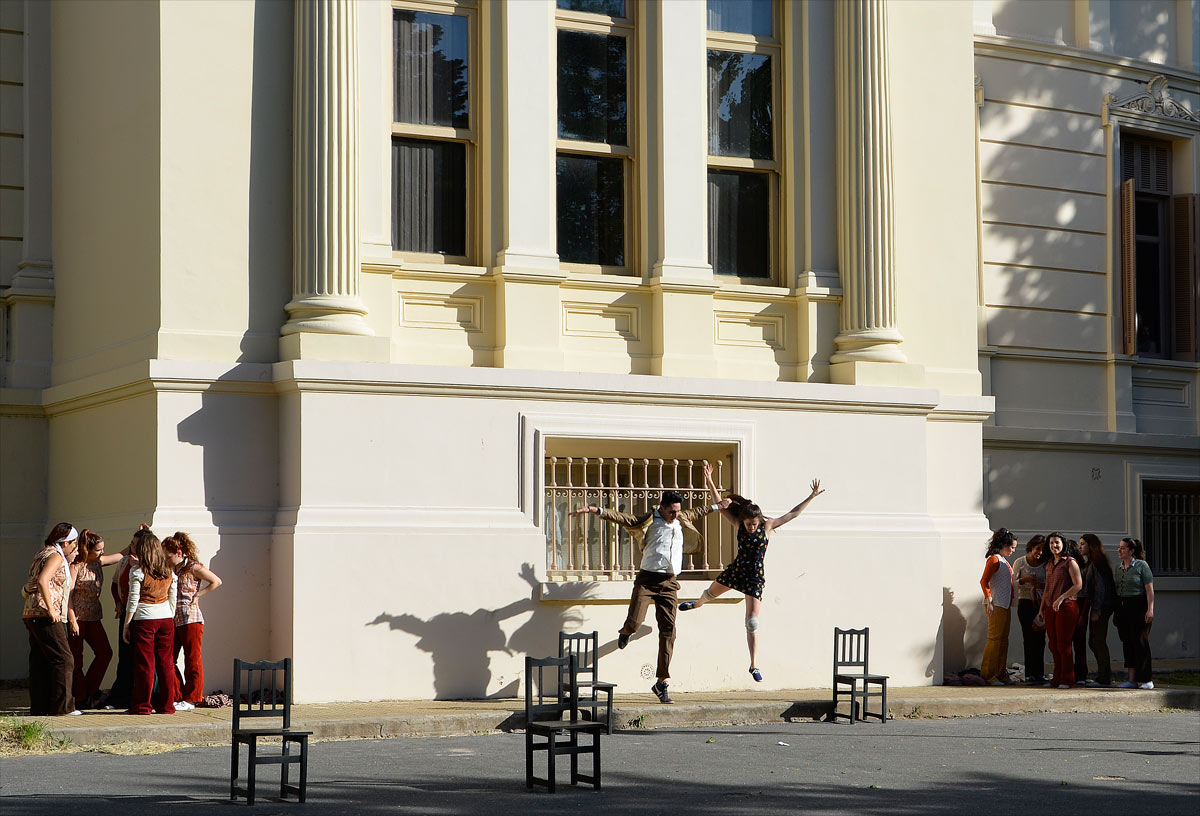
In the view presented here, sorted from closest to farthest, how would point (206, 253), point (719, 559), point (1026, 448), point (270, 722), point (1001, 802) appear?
point (1001, 802)
point (270, 722)
point (206, 253)
point (719, 559)
point (1026, 448)

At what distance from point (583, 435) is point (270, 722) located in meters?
4.44

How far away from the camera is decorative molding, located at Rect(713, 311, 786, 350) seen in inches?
682

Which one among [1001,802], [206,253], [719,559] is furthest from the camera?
[719,559]

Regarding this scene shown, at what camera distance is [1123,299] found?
21828mm

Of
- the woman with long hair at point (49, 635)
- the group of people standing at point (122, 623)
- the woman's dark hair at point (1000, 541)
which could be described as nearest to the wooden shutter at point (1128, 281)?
the woman's dark hair at point (1000, 541)

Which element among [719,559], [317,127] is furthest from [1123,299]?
[317,127]

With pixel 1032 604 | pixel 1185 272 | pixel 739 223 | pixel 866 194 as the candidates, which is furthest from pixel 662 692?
pixel 1185 272

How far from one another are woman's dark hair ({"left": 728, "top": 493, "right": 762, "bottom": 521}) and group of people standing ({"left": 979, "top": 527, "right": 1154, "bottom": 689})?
3.45 m

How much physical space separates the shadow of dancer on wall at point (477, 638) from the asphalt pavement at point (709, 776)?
170 cm

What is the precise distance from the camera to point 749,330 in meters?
17.5

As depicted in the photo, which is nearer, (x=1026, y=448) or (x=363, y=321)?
(x=363, y=321)

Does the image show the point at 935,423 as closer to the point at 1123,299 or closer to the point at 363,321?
the point at 1123,299

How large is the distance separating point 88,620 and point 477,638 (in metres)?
3.46

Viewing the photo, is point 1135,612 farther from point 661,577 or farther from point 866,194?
point 661,577
